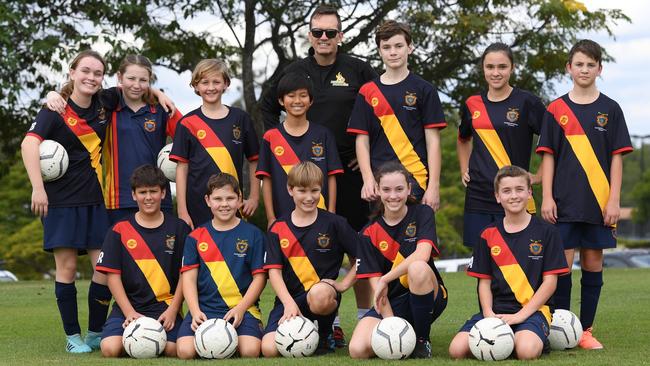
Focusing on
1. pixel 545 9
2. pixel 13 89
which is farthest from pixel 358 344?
pixel 545 9

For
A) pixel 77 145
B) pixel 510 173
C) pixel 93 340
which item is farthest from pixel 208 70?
pixel 510 173

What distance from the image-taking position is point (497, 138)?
762 centimetres

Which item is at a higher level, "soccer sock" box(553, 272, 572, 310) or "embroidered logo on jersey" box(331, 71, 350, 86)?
"embroidered logo on jersey" box(331, 71, 350, 86)

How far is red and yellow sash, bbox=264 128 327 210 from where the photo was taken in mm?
7734

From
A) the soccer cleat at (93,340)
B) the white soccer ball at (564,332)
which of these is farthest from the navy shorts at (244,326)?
the white soccer ball at (564,332)

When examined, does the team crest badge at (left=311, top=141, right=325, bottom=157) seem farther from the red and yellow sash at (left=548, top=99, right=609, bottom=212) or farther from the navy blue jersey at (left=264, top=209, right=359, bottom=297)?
the red and yellow sash at (left=548, top=99, right=609, bottom=212)

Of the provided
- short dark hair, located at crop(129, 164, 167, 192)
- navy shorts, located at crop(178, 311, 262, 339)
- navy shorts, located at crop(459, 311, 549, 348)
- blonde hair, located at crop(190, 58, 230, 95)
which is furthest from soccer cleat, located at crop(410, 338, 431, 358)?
blonde hair, located at crop(190, 58, 230, 95)

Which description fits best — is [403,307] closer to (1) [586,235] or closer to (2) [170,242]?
(1) [586,235]

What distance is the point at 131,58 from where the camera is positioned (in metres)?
8.05

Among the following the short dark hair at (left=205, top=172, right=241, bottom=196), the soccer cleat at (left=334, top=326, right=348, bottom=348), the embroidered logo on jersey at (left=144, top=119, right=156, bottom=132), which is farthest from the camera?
the embroidered logo on jersey at (left=144, top=119, right=156, bottom=132)

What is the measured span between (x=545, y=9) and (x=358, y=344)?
14.8 m

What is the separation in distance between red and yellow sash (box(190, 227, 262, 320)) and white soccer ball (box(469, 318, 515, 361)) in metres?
1.66

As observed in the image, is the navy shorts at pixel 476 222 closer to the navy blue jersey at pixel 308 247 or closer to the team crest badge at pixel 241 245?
the navy blue jersey at pixel 308 247

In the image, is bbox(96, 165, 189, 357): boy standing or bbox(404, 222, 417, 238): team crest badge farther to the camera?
bbox(96, 165, 189, 357): boy standing
